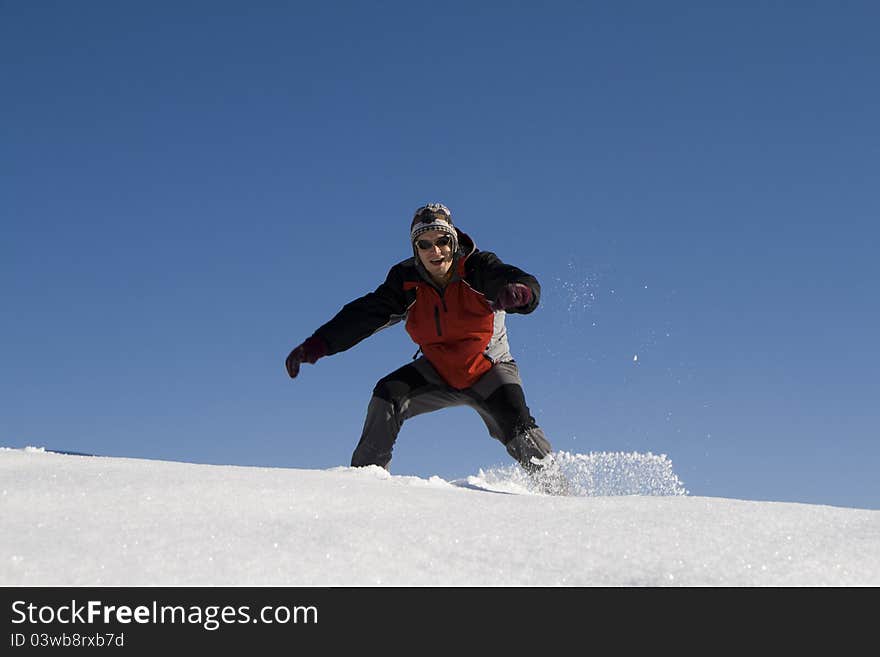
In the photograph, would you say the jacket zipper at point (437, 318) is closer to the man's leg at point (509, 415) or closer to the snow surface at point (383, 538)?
the man's leg at point (509, 415)

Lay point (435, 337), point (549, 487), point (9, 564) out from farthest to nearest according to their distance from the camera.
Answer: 1. point (435, 337)
2. point (549, 487)
3. point (9, 564)

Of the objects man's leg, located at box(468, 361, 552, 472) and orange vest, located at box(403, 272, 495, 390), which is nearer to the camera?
man's leg, located at box(468, 361, 552, 472)

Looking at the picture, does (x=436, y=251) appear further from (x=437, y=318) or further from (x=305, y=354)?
(x=305, y=354)

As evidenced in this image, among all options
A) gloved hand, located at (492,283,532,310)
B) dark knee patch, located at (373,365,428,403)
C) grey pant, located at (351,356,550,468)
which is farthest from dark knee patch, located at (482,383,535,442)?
gloved hand, located at (492,283,532,310)

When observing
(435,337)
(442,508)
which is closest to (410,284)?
(435,337)

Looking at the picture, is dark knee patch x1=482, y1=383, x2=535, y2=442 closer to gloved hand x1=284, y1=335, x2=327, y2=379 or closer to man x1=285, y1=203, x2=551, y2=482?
man x1=285, y1=203, x2=551, y2=482

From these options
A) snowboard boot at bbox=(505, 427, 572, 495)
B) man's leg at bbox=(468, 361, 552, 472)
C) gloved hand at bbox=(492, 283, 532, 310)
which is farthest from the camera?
man's leg at bbox=(468, 361, 552, 472)

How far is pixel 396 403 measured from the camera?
4.48 metres

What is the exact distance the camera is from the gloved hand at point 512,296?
4012 mm

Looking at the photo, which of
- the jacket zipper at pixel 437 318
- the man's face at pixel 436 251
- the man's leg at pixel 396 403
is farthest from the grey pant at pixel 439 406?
the man's face at pixel 436 251

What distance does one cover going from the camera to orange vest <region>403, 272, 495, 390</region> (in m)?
4.52
